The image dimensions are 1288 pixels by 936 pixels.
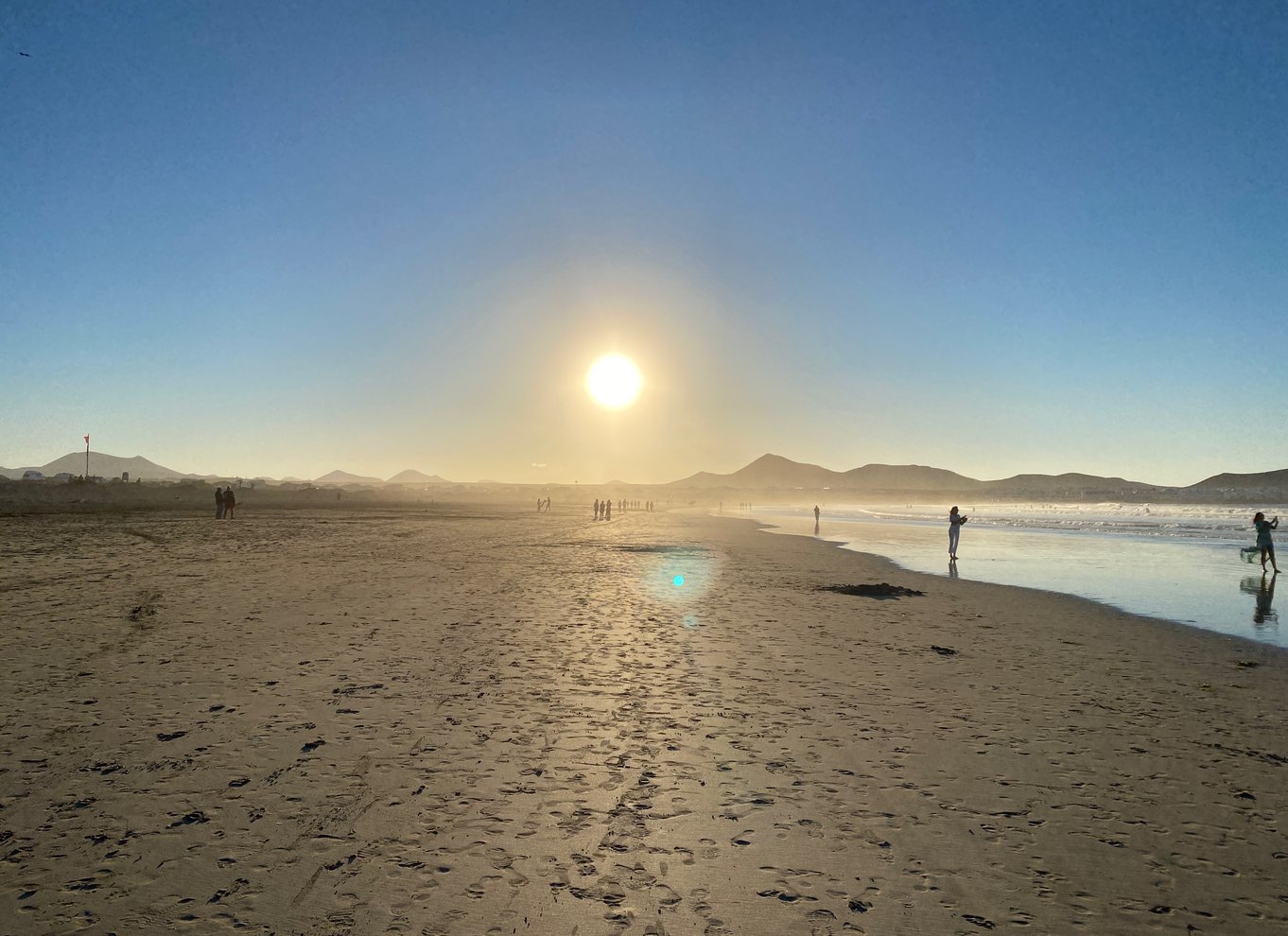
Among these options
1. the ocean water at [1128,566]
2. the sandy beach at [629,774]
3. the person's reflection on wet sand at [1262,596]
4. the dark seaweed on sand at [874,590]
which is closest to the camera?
the sandy beach at [629,774]

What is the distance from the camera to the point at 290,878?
442cm

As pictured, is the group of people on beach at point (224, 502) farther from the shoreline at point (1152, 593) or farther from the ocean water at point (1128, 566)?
the shoreline at point (1152, 593)

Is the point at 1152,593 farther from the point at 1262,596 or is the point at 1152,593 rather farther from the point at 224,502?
the point at 224,502

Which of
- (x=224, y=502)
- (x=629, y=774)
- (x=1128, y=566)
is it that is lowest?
(x=629, y=774)

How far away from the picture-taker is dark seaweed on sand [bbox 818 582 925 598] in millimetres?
17934

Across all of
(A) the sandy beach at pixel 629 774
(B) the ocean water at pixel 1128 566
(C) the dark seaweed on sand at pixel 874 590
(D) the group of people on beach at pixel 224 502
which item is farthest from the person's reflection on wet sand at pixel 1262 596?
(D) the group of people on beach at pixel 224 502

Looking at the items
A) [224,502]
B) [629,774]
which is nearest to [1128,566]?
[629,774]

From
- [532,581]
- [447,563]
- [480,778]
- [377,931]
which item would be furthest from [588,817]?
[447,563]

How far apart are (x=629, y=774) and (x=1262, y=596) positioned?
20297 mm

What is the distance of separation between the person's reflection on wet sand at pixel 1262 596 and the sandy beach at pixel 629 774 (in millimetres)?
3333

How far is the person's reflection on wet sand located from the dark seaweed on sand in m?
6.96

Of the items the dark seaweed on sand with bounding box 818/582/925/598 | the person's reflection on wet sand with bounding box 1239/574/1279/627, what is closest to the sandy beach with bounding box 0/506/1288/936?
the person's reflection on wet sand with bounding box 1239/574/1279/627

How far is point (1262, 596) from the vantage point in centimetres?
1784

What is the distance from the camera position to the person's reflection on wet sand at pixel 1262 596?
1460cm
